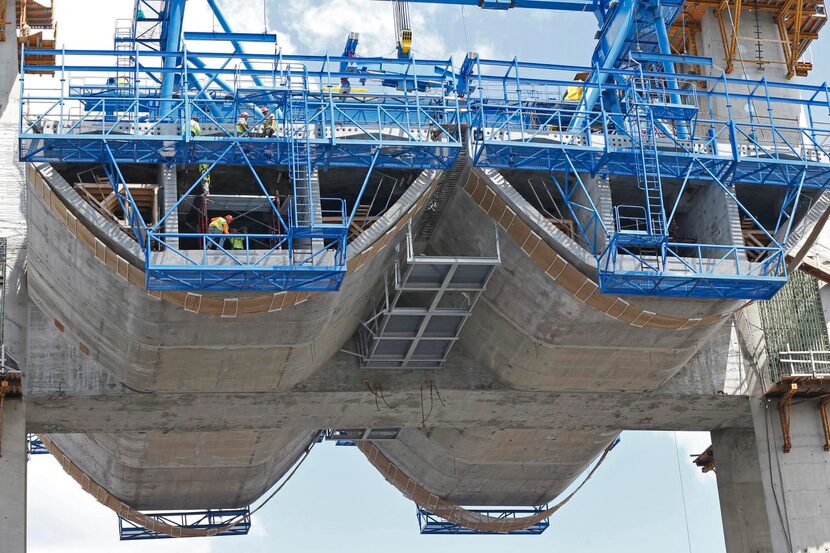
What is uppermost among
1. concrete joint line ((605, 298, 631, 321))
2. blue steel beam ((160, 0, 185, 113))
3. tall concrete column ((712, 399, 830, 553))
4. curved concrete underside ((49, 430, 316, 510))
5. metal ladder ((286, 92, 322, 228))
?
blue steel beam ((160, 0, 185, 113))

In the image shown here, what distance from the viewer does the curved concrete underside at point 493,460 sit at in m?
45.2

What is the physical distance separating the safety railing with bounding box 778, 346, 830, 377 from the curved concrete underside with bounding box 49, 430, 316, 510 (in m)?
15.2

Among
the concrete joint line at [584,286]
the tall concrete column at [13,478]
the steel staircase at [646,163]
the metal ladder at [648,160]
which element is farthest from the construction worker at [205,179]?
the metal ladder at [648,160]

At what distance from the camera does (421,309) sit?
116 ft

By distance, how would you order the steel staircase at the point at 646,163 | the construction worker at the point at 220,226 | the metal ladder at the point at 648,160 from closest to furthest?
1. the construction worker at the point at 220,226
2. the steel staircase at the point at 646,163
3. the metal ladder at the point at 648,160

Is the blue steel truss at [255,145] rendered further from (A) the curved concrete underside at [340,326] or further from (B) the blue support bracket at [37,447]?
(B) the blue support bracket at [37,447]

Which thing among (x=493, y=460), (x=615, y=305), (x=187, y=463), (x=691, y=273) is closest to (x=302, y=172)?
(x=615, y=305)

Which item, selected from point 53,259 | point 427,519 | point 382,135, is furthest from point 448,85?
point 427,519

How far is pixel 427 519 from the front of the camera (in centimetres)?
5325

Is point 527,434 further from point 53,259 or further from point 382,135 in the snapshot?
point 53,259

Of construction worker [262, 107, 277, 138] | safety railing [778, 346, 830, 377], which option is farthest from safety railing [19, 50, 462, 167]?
safety railing [778, 346, 830, 377]

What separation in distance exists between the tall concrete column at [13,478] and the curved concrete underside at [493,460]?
1481 cm

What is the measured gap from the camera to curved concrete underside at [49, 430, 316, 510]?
42.4 meters

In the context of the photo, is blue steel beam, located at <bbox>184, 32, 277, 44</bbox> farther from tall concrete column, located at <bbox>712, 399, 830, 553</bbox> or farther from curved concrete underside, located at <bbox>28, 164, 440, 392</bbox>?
tall concrete column, located at <bbox>712, 399, 830, 553</bbox>
